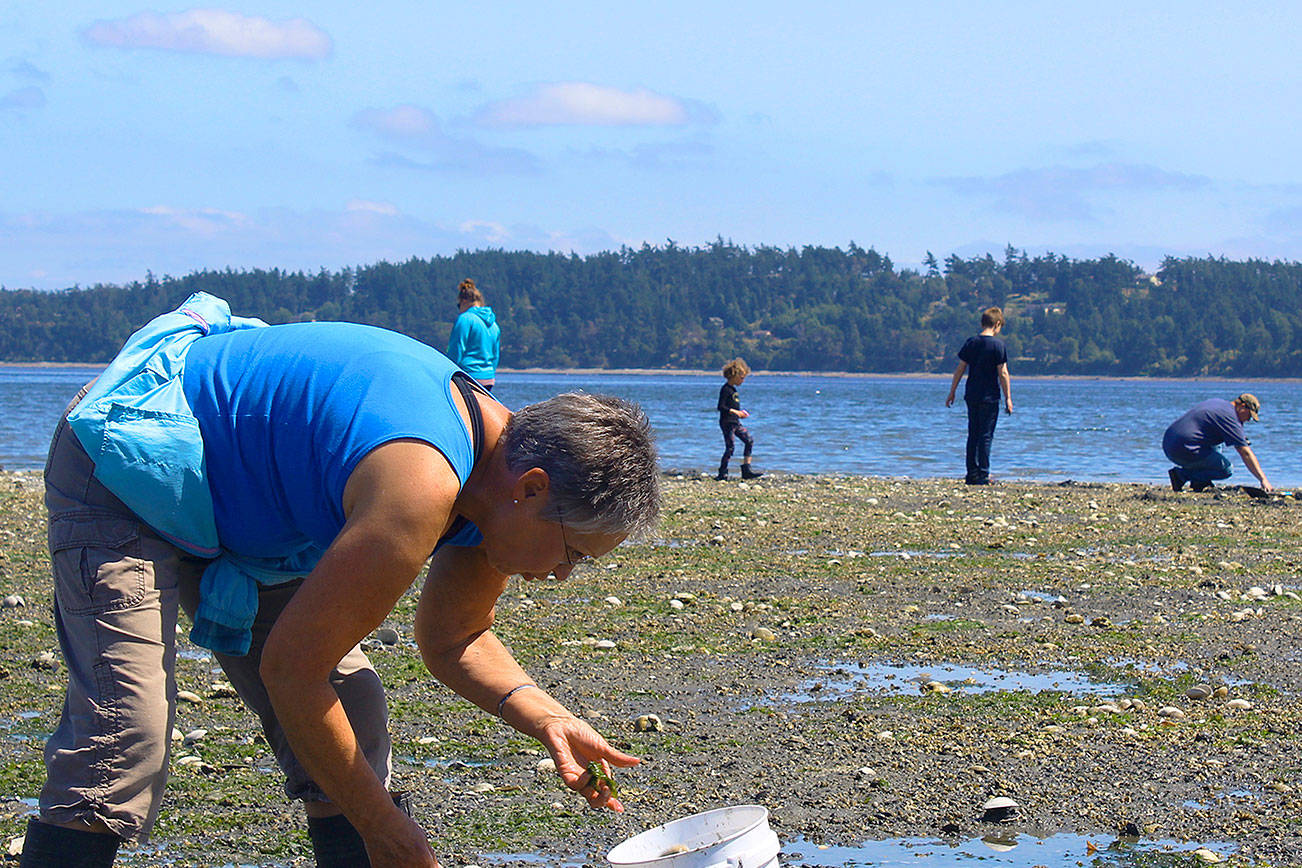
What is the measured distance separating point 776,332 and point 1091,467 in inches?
6135

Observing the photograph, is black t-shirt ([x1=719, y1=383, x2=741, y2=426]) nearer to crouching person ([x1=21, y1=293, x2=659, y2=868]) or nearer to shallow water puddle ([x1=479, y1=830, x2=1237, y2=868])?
shallow water puddle ([x1=479, y1=830, x2=1237, y2=868])

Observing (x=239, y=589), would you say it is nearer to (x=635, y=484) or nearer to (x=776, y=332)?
(x=635, y=484)

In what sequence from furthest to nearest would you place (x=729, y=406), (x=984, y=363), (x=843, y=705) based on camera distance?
1. (x=729, y=406)
2. (x=984, y=363)
3. (x=843, y=705)

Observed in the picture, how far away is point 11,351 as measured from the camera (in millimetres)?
173125

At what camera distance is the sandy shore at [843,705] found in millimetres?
4613

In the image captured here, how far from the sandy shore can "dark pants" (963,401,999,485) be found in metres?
6.24

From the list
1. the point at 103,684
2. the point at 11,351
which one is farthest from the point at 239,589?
the point at 11,351

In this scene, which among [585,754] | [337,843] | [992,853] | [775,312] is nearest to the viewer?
[585,754]

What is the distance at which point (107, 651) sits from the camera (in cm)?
279

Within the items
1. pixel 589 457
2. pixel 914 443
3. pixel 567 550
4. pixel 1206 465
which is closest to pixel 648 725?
pixel 567 550

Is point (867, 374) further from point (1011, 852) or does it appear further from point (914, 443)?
point (1011, 852)

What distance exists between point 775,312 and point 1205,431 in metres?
173

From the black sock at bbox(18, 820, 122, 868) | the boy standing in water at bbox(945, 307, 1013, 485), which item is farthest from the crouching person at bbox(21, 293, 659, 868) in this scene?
the boy standing in water at bbox(945, 307, 1013, 485)

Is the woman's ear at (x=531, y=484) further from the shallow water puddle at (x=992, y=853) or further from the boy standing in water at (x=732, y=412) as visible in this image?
the boy standing in water at (x=732, y=412)
